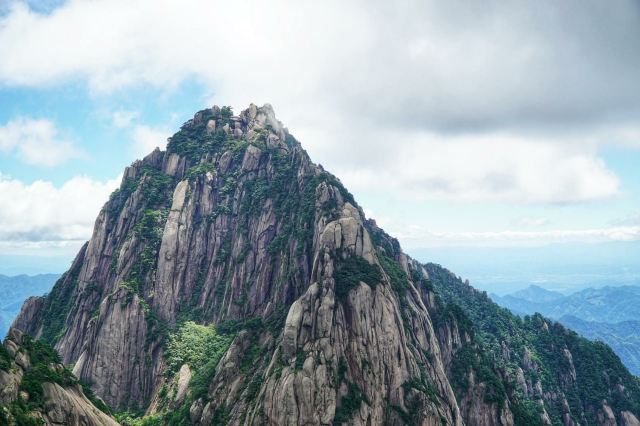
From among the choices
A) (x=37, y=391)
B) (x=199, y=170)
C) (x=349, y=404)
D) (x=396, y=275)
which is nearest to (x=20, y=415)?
(x=37, y=391)

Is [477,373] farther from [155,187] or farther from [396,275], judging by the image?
[155,187]

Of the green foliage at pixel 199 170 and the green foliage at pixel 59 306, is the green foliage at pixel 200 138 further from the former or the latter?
the green foliage at pixel 59 306

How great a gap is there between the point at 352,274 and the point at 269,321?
65.7 ft

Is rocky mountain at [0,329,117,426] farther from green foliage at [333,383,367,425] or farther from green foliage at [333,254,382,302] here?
green foliage at [333,254,382,302]

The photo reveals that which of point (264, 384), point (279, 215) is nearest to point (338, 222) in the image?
point (279, 215)

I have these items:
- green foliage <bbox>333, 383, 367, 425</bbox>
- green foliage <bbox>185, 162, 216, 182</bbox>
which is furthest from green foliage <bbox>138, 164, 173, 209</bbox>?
green foliage <bbox>333, 383, 367, 425</bbox>

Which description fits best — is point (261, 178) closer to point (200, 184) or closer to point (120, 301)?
point (200, 184)

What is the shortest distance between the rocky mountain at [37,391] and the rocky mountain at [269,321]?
81.6ft

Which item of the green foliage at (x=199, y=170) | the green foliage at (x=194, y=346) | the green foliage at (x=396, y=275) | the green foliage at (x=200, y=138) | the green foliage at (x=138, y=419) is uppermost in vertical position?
the green foliage at (x=200, y=138)

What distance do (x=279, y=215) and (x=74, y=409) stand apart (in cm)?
6471

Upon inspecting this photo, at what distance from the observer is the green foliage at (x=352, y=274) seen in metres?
78.9

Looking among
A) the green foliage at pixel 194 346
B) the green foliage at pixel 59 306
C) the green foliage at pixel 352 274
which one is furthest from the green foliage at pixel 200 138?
the green foliage at pixel 352 274

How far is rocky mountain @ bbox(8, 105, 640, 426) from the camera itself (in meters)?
73.8

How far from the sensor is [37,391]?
161ft
